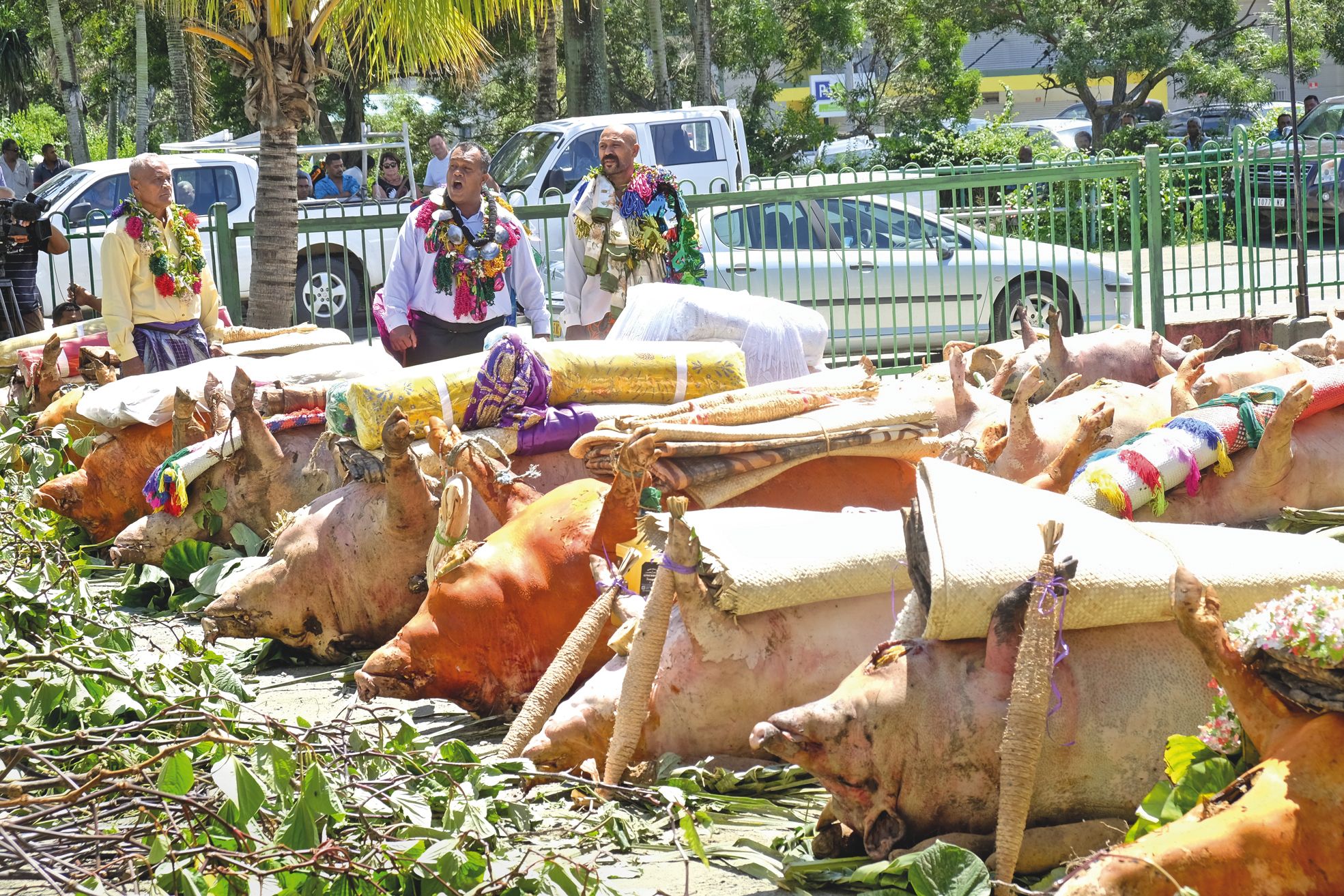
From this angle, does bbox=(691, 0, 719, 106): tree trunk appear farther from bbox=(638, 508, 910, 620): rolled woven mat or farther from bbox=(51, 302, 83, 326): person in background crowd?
bbox=(638, 508, 910, 620): rolled woven mat

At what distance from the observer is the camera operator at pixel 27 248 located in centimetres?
962

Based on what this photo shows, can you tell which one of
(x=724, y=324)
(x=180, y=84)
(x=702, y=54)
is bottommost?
(x=724, y=324)

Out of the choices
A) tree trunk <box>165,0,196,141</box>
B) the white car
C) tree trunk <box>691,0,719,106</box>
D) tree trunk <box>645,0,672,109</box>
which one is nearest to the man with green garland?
the white car

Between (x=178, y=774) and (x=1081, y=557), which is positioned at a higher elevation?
(x=1081, y=557)

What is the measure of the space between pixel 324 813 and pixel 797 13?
29258 millimetres

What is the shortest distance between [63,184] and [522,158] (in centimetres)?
464

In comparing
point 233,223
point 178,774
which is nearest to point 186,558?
point 178,774

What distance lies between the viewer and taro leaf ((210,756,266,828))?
8.79ft

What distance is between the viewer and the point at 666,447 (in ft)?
14.2

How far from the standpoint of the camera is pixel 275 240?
378 inches

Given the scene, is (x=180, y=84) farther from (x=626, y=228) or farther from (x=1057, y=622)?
(x=1057, y=622)

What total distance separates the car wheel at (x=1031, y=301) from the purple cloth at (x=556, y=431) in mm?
5026

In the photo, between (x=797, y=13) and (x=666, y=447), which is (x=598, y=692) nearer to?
(x=666, y=447)

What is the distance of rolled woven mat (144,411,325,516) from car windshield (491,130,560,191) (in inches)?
326
